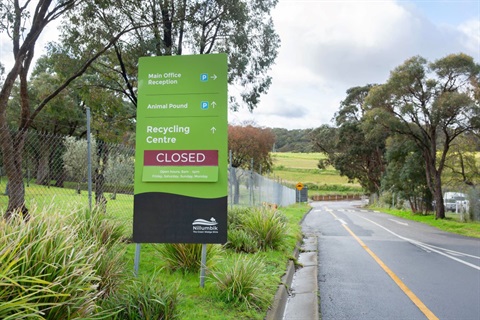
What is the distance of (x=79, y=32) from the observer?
13.7 metres

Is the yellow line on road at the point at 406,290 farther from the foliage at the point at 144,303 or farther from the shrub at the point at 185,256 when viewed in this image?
the foliage at the point at 144,303

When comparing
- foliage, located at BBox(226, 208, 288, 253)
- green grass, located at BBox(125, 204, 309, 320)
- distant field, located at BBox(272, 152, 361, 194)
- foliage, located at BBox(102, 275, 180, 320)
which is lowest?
green grass, located at BBox(125, 204, 309, 320)

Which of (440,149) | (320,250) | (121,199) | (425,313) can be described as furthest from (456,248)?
(440,149)

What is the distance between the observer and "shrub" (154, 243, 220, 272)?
6.30m

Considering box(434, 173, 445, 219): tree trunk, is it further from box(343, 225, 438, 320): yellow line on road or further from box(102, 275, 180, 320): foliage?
box(102, 275, 180, 320): foliage

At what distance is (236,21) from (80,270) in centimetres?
1238

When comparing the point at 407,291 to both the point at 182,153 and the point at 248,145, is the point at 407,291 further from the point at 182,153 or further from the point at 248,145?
the point at 248,145

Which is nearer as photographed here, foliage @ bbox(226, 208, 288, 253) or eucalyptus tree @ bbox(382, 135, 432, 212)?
foliage @ bbox(226, 208, 288, 253)

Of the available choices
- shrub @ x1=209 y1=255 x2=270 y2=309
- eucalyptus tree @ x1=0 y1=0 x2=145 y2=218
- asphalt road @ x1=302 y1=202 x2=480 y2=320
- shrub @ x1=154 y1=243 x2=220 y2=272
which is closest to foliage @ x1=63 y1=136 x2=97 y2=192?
eucalyptus tree @ x1=0 y1=0 x2=145 y2=218

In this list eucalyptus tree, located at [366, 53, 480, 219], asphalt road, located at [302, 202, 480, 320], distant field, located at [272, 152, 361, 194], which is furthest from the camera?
distant field, located at [272, 152, 361, 194]

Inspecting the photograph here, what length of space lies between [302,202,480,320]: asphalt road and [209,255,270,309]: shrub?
0.93 metres

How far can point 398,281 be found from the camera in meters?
7.50

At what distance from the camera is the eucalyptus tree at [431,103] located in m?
22.8

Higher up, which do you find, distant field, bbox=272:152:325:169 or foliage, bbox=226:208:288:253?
distant field, bbox=272:152:325:169
